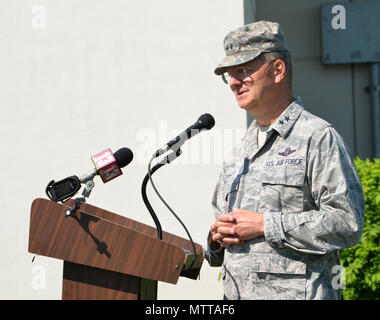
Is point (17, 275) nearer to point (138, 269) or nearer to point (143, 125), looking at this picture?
point (143, 125)

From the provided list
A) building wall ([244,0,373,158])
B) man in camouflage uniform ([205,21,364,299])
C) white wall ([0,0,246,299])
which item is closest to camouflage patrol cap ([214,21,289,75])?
→ man in camouflage uniform ([205,21,364,299])

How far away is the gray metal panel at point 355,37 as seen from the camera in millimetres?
6039

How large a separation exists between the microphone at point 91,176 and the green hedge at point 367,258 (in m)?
2.70

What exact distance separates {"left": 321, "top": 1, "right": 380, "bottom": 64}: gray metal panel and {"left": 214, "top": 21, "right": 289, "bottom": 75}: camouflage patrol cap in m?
4.33

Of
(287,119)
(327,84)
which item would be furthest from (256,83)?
(327,84)

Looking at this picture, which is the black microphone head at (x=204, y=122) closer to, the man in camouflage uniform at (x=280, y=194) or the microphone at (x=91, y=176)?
the man in camouflage uniform at (x=280, y=194)

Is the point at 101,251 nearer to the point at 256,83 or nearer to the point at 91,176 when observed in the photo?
the point at 91,176

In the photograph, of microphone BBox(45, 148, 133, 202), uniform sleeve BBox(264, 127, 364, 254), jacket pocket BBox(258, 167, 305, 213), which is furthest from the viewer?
microphone BBox(45, 148, 133, 202)

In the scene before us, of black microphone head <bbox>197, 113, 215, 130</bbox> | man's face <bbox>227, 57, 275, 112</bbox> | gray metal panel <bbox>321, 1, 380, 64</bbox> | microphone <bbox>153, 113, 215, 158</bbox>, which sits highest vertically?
gray metal panel <bbox>321, 1, 380, 64</bbox>

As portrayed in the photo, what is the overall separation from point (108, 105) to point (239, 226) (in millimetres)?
3091

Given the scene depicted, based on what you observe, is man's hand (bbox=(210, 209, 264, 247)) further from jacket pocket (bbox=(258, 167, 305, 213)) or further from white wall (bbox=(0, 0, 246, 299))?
white wall (bbox=(0, 0, 246, 299))

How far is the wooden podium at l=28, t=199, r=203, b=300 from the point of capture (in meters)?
1.80

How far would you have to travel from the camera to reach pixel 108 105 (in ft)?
15.4

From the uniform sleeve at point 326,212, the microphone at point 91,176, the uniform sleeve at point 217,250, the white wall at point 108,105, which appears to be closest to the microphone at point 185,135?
the microphone at point 91,176
